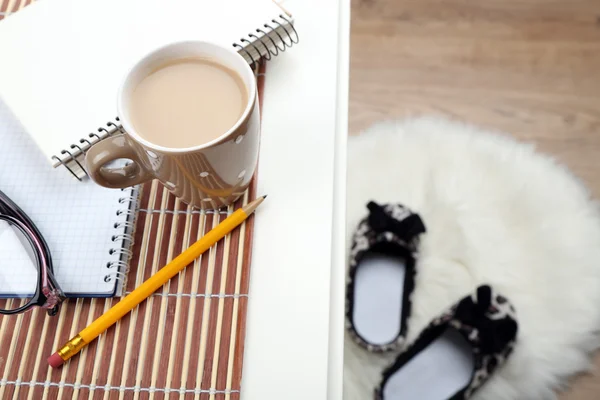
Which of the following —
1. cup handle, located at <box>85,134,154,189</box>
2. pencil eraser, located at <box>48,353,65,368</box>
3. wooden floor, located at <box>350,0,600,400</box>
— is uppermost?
wooden floor, located at <box>350,0,600,400</box>

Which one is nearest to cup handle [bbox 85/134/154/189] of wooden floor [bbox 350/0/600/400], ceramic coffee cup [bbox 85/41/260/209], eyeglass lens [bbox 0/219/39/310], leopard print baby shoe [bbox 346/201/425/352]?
ceramic coffee cup [bbox 85/41/260/209]

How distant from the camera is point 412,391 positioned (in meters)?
0.77

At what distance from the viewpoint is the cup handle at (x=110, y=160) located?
1.12 feet

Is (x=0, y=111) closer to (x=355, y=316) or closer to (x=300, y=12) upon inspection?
(x=300, y=12)

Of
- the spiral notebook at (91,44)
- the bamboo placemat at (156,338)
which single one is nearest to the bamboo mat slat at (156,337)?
the bamboo placemat at (156,338)

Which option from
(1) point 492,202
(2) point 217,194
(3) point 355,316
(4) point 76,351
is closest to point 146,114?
(2) point 217,194

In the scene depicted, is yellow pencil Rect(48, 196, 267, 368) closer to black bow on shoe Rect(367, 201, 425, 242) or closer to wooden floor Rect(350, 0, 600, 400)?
black bow on shoe Rect(367, 201, 425, 242)

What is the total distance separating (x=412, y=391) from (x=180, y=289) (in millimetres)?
499

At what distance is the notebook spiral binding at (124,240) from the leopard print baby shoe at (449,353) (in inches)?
19.3

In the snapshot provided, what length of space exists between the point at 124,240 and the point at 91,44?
17 cm

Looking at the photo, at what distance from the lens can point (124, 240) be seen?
41 cm

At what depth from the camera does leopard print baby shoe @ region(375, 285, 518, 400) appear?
0.76 meters

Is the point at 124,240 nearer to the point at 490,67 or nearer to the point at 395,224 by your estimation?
the point at 395,224

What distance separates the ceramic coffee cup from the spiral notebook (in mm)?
62
